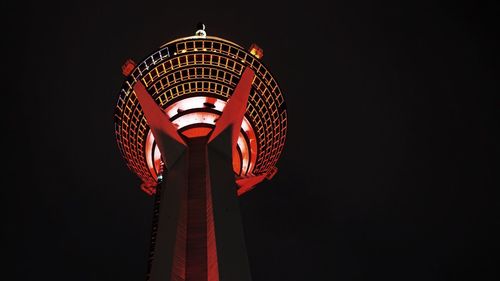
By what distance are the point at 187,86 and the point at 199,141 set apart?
21.2 ft

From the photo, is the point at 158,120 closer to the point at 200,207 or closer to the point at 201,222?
the point at 200,207

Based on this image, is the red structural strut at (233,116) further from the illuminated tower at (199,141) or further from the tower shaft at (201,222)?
the tower shaft at (201,222)

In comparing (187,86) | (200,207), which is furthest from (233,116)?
(187,86)

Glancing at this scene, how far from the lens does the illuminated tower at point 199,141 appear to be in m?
14.8

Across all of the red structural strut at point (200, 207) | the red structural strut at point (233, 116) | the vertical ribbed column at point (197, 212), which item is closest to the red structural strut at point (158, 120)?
the red structural strut at point (200, 207)

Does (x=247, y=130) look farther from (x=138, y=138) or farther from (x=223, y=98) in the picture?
(x=138, y=138)

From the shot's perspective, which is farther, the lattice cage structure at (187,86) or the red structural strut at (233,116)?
the lattice cage structure at (187,86)

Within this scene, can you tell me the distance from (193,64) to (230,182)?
9850 millimetres

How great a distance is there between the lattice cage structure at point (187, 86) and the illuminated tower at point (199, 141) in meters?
0.06

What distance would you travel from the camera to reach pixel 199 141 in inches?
764

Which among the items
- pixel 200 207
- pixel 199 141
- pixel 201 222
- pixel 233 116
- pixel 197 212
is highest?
pixel 233 116

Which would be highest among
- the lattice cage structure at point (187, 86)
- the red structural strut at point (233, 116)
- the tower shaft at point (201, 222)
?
the lattice cage structure at point (187, 86)

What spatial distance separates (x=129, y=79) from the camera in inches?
960

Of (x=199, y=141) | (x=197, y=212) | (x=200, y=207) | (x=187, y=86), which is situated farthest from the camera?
(x=187, y=86)
